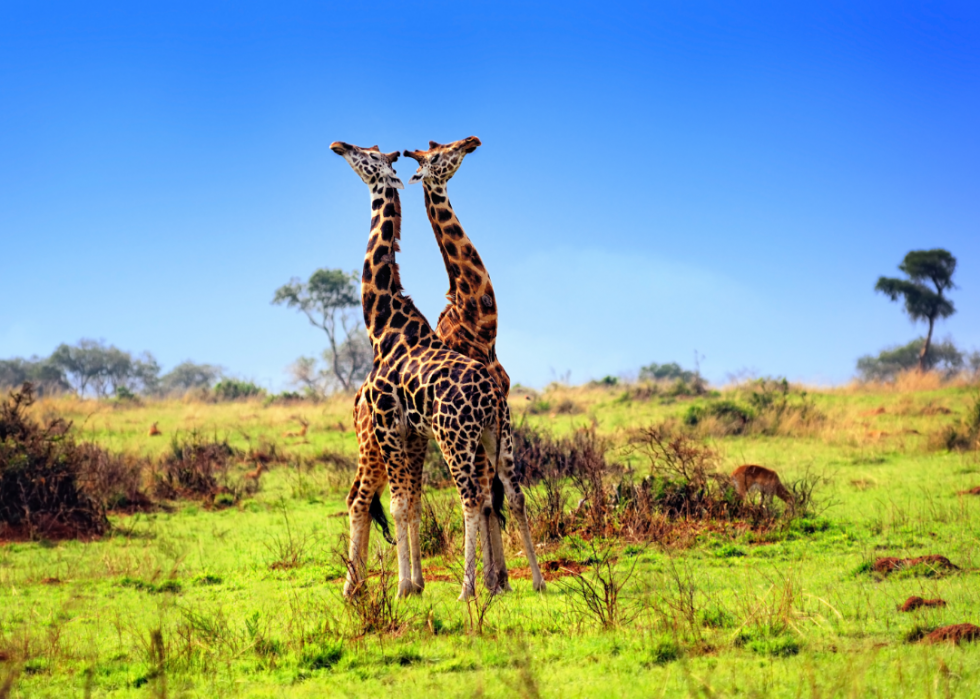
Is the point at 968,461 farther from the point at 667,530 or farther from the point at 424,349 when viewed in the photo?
the point at 424,349

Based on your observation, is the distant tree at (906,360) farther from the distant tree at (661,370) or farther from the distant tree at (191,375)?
the distant tree at (191,375)

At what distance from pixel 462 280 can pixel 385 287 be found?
2.25ft

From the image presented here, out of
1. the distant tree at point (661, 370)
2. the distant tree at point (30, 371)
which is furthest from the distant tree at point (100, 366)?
the distant tree at point (661, 370)

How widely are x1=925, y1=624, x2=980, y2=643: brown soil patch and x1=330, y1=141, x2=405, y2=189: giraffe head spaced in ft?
17.9

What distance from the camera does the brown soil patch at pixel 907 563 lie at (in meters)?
8.47

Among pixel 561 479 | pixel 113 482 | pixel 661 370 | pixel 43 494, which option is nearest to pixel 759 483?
pixel 561 479

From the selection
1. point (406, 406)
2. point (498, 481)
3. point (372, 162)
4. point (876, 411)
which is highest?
point (372, 162)

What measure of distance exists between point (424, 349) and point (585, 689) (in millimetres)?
3366

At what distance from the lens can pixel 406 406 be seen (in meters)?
7.76

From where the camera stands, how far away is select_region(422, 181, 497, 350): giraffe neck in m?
8.42

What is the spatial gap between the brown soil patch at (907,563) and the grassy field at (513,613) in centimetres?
18

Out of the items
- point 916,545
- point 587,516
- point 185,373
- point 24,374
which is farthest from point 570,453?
point 185,373

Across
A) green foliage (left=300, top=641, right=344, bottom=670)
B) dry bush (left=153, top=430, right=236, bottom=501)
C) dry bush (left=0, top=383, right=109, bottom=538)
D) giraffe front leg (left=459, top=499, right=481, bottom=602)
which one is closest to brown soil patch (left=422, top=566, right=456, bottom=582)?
giraffe front leg (left=459, top=499, right=481, bottom=602)

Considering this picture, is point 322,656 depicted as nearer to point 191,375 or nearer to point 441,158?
point 441,158
